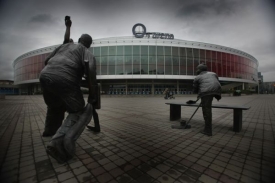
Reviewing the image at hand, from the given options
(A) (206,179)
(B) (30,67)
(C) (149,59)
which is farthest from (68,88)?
(B) (30,67)

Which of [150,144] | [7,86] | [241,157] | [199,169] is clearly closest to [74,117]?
[150,144]

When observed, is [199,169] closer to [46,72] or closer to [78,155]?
[78,155]

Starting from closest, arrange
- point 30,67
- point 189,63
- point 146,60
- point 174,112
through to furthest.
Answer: point 174,112 → point 146,60 → point 189,63 → point 30,67

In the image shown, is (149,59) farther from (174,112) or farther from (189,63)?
(174,112)

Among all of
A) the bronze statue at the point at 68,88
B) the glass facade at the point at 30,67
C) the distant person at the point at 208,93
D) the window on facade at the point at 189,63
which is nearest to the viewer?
the bronze statue at the point at 68,88

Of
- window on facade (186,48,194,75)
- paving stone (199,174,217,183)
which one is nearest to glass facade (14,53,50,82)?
window on facade (186,48,194,75)

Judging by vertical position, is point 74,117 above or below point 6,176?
above

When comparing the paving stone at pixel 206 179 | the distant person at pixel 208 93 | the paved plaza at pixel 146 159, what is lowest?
the paved plaza at pixel 146 159

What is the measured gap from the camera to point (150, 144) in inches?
115

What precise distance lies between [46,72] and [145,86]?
31949 millimetres

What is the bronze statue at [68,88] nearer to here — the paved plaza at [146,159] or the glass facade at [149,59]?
the paved plaza at [146,159]

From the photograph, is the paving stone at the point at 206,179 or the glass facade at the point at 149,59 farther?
the glass facade at the point at 149,59

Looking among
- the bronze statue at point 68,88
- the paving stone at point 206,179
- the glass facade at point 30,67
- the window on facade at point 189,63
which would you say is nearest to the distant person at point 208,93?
the paving stone at point 206,179

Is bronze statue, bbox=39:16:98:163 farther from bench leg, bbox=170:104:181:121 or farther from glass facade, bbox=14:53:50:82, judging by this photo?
glass facade, bbox=14:53:50:82
